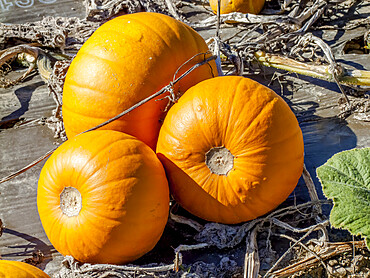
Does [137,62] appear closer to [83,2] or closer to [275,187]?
[275,187]

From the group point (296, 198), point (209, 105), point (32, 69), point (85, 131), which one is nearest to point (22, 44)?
point (32, 69)

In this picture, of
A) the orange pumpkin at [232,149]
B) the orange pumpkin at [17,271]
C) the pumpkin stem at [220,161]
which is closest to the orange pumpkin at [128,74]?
the orange pumpkin at [232,149]

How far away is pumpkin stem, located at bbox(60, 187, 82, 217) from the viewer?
6.97 ft

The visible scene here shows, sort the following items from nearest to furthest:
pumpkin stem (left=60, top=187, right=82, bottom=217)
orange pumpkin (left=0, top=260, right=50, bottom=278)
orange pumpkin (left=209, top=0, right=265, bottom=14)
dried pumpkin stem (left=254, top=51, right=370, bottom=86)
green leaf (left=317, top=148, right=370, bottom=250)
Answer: orange pumpkin (left=0, top=260, right=50, bottom=278), green leaf (left=317, top=148, right=370, bottom=250), pumpkin stem (left=60, top=187, right=82, bottom=217), dried pumpkin stem (left=254, top=51, right=370, bottom=86), orange pumpkin (left=209, top=0, right=265, bottom=14)

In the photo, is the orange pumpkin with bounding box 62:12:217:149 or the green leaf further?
the orange pumpkin with bounding box 62:12:217:149

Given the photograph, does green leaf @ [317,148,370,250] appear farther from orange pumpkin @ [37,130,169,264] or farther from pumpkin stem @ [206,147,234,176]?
orange pumpkin @ [37,130,169,264]

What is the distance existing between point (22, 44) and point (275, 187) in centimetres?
268

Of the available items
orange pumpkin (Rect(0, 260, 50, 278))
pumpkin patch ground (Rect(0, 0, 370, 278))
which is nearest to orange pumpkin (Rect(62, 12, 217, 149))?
pumpkin patch ground (Rect(0, 0, 370, 278))

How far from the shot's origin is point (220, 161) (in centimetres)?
221

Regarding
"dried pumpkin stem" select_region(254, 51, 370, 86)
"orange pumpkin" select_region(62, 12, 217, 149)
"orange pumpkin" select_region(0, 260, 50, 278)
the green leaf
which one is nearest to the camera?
"orange pumpkin" select_region(0, 260, 50, 278)

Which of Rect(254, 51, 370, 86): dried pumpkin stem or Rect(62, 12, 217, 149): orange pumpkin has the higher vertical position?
Rect(62, 12, 217, 149): orange pumpkin

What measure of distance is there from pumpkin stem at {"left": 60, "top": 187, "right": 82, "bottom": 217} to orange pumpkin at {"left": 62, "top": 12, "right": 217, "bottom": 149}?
1.46 feet

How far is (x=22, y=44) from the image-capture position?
3.88m

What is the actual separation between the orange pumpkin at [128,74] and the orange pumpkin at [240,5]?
184cm
